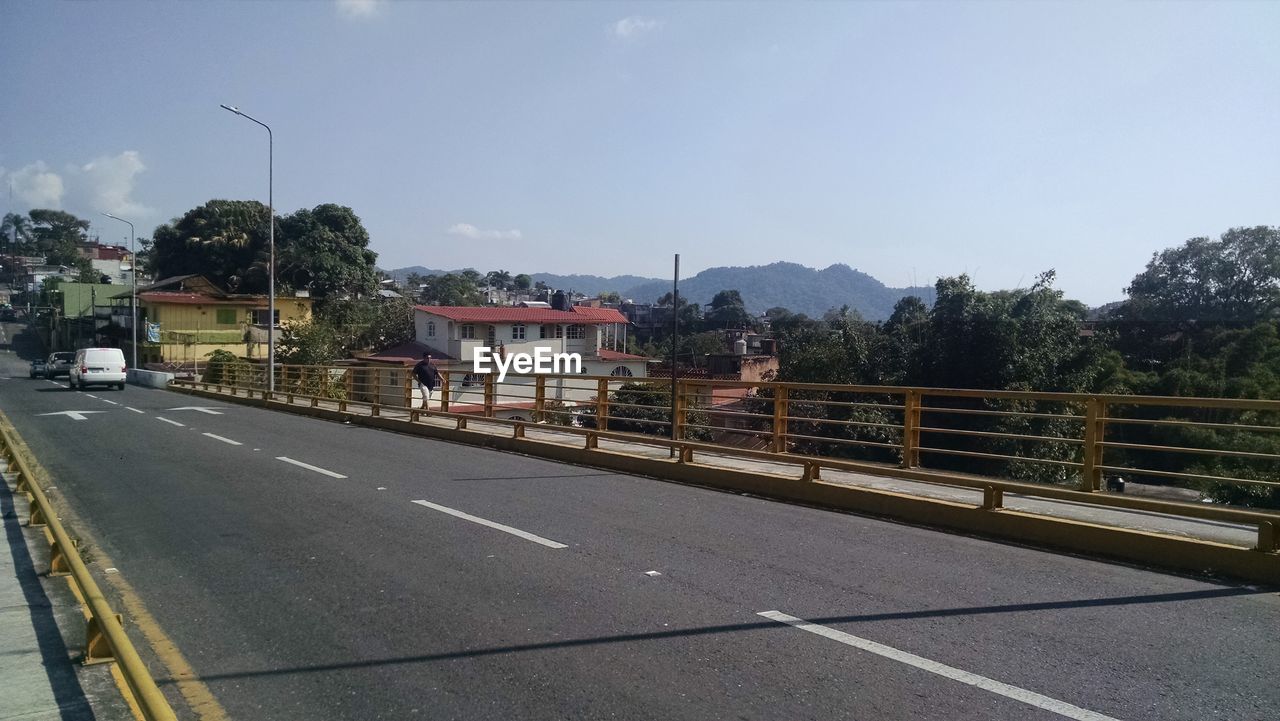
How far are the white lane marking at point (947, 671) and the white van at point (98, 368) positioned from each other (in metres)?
37.4

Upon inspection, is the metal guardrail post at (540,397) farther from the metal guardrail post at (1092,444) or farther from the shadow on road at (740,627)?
the shadow on road at (740,627)

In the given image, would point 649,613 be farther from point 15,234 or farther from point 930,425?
point 15,234

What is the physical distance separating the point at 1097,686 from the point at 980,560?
2.83 meters

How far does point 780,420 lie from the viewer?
1151cm

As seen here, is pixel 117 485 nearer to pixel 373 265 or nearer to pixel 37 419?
pixel 37 419

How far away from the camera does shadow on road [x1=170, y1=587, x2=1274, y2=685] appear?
5.19 m

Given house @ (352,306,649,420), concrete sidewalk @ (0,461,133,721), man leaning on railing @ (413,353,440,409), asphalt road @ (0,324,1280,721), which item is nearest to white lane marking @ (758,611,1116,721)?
asphalt road @ (0,324,1280,721)

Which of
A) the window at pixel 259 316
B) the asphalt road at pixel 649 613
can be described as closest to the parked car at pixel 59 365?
the window at pixel 259 316

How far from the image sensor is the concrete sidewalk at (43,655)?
15.1 feet

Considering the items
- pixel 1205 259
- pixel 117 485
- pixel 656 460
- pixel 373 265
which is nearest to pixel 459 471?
pixel 656 460

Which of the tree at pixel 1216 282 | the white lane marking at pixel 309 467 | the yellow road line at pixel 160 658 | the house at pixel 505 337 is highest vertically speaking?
the tree at pixel 1216 282

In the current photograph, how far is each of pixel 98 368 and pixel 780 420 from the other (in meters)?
33.9

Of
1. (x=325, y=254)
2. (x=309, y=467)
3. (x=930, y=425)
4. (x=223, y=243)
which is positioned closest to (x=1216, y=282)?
(x=930, y=425)

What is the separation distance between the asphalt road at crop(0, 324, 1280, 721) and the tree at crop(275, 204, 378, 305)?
5661cm
